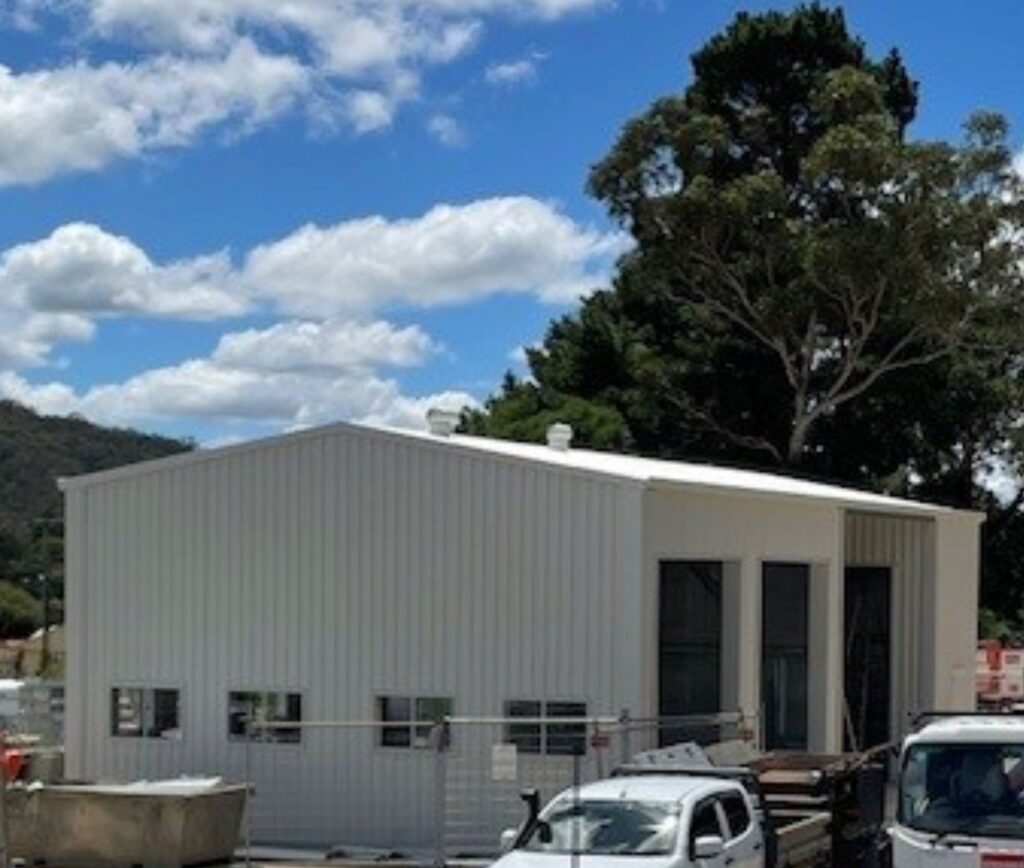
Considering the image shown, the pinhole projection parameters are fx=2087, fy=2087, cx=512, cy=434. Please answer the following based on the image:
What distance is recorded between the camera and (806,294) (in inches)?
1929

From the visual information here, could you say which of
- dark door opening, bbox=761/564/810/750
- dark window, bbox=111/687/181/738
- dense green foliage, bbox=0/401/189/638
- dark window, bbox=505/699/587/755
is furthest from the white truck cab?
dense green foliage, bbox=0/401/189/638

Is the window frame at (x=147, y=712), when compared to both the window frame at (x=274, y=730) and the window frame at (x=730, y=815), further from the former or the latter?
the window frame at (x=730, y=815)

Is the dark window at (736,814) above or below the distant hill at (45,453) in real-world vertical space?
below

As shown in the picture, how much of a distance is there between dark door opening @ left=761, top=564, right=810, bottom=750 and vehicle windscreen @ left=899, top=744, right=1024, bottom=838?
14.0 meters

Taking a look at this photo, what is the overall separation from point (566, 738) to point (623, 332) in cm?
2976

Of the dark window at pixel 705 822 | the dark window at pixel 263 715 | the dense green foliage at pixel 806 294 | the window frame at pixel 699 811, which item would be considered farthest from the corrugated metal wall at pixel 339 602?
the dense green foliage at pixel 806 294

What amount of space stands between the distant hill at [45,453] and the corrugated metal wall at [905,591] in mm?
→ 84936

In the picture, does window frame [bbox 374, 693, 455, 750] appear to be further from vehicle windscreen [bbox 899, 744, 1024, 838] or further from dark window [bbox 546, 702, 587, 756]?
vehicle windscreen [bbox 899, 744, 1024, 838]

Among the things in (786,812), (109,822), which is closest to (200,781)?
(109,822)

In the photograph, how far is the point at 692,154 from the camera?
50.6 meters

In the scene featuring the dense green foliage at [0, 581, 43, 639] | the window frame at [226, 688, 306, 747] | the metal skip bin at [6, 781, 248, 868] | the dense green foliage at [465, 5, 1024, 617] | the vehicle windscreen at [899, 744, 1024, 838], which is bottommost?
the dense green foliage at [0, 581, 43, 639]

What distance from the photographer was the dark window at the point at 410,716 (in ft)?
87.4

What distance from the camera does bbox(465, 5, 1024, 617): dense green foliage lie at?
4769cm

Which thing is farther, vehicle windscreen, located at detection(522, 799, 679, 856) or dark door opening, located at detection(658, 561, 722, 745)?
dark door opening, located at detection(658, 561, 722, 745)
